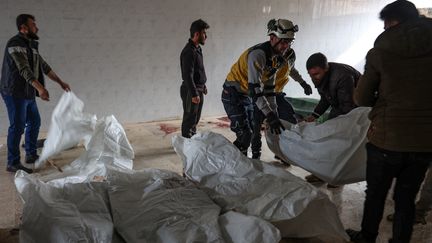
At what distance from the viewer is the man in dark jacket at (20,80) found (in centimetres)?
275

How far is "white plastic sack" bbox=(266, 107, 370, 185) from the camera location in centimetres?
228

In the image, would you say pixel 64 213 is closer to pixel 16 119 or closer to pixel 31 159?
pixel 16 119

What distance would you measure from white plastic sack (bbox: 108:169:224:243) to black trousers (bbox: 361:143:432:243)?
82 cm

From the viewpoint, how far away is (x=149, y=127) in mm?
4527

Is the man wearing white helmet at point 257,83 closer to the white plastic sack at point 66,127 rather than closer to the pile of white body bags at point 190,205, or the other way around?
the pile of white body bags at point 190,205

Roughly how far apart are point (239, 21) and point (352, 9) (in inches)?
86.2

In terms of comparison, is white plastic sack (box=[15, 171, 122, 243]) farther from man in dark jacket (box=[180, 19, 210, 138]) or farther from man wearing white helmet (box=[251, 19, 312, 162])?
man in dark jacket (box=[180, 19, 210, 138])

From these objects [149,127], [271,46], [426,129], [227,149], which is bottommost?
[149,127]

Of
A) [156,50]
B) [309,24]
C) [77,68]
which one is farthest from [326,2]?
[77,68]

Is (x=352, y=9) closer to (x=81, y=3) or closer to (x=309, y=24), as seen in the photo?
(x=309, y=24)

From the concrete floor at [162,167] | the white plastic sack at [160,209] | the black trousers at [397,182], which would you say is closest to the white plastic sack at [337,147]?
the concrete floor at [162,167]

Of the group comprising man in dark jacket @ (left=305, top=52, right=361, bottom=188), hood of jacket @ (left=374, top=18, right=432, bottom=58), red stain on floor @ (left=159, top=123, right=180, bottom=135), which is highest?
hood of jacket @ (left=374, top=18, right=432, bottom=58)

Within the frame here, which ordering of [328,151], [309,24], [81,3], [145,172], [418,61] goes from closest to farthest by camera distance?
[418,61]
[145,172]
[328,151]
[81,3]
[309,24]

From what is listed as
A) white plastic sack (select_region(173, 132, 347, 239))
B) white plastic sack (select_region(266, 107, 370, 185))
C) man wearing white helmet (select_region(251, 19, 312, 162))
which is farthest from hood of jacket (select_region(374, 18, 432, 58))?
man wearing white helmet (select_region(251, 19, 312, 162))
